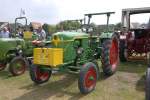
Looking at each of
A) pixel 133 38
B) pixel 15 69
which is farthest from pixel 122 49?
pixel 15 69

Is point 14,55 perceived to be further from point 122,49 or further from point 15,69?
point 122,49

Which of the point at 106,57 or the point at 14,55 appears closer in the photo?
the point at 106,57

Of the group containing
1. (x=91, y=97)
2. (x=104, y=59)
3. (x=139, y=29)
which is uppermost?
(x=139, y=29)

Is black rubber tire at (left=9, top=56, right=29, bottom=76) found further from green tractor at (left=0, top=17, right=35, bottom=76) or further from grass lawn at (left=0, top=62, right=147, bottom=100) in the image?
grass lawn at (left=0, top=62, right=147, bottom=100)

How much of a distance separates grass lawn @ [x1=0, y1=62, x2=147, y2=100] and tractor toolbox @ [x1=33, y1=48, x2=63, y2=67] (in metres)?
0.70

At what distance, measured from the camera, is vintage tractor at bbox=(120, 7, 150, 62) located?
10.3 metres

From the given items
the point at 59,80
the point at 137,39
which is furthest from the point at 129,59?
Result: the point at 59,80

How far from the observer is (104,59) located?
726cm

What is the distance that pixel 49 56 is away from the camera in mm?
6152

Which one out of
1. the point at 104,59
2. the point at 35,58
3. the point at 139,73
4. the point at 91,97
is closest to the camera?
the point at 91,97

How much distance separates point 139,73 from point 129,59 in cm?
247

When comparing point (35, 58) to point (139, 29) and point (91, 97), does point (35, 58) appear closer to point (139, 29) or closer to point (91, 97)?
point (91, 97)

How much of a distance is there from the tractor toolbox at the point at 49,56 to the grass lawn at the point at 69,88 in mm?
703

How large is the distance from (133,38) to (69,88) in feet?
15.0
